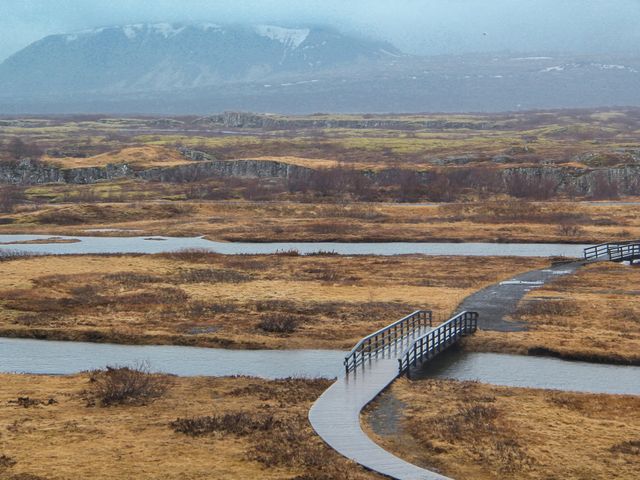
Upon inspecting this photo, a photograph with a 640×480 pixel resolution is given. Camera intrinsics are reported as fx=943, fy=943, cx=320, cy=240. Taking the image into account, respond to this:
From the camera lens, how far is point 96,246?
90250 mm

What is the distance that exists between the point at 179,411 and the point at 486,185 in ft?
357

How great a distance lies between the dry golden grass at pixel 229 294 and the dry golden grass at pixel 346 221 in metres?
18.3

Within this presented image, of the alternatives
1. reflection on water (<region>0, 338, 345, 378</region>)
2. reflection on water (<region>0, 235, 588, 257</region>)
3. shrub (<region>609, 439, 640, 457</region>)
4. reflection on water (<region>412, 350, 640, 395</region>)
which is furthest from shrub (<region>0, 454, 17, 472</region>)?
reflection on water (<region>0, 235, 588, 257</region>)

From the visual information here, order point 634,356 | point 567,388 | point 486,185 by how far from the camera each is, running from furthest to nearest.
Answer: point 486,185
point 634,356
point 567,388

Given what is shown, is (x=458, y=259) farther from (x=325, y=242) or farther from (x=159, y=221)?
(x=159, y=221)

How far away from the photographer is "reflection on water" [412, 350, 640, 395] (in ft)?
130

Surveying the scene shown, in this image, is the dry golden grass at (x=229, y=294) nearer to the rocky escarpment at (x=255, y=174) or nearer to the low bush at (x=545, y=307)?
the low bush at (x=545, y=307)

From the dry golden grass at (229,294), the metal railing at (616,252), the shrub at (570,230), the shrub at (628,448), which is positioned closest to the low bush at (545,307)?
the dry golden grass at (229,294)

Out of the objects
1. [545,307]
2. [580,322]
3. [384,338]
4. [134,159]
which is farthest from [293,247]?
[134,159]

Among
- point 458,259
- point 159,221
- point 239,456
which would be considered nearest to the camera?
point 239,456

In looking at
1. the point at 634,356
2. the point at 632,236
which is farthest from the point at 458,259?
the point at 634,356

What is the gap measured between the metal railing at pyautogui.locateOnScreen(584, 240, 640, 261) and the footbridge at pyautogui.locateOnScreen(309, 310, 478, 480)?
26.8 m

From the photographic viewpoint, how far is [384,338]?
150 ft

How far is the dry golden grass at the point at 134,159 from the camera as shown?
157625 mm
